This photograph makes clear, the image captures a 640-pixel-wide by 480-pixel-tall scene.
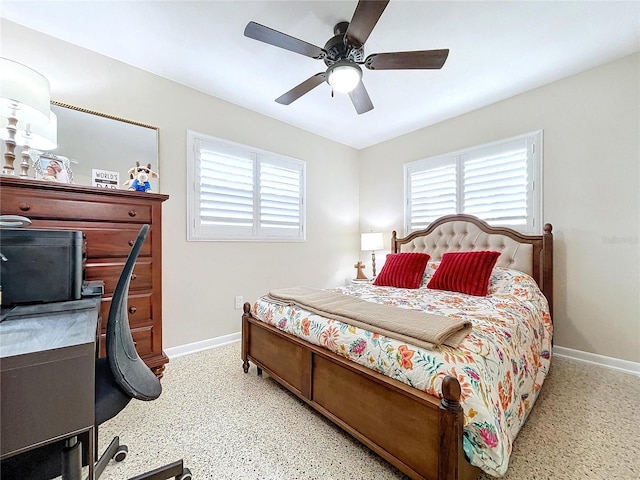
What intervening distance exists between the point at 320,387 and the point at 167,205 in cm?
215

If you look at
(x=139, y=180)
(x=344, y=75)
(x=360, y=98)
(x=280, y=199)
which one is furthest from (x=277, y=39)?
(x=280, y=199)

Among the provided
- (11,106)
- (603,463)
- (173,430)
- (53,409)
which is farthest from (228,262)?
(603,463)

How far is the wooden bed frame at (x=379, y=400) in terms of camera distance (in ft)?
3.37

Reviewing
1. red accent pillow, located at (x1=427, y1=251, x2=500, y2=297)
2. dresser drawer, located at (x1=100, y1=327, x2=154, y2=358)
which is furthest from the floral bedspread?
dresser drawer, located at (x1=100, y1=327, x2=154, y2=358)

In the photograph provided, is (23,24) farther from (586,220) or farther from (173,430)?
(586,220)

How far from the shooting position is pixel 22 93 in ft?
5.24

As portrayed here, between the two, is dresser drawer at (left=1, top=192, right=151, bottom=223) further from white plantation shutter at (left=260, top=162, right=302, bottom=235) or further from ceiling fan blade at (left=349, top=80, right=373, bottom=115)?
ceiling fan blade at (left=349, top=80, right=373, bottom=115)

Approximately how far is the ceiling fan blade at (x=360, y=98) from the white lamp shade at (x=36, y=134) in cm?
213

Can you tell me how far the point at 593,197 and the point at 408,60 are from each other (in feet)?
7.00

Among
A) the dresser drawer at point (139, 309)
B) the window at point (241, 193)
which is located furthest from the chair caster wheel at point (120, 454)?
the window at point (241, 193)

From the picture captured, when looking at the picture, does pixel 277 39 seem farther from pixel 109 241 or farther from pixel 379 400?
pixel 379 400

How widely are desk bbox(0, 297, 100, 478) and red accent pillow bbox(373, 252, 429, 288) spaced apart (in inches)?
104

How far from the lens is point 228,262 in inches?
120

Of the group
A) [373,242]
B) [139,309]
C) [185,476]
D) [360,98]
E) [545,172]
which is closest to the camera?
[185,476]
